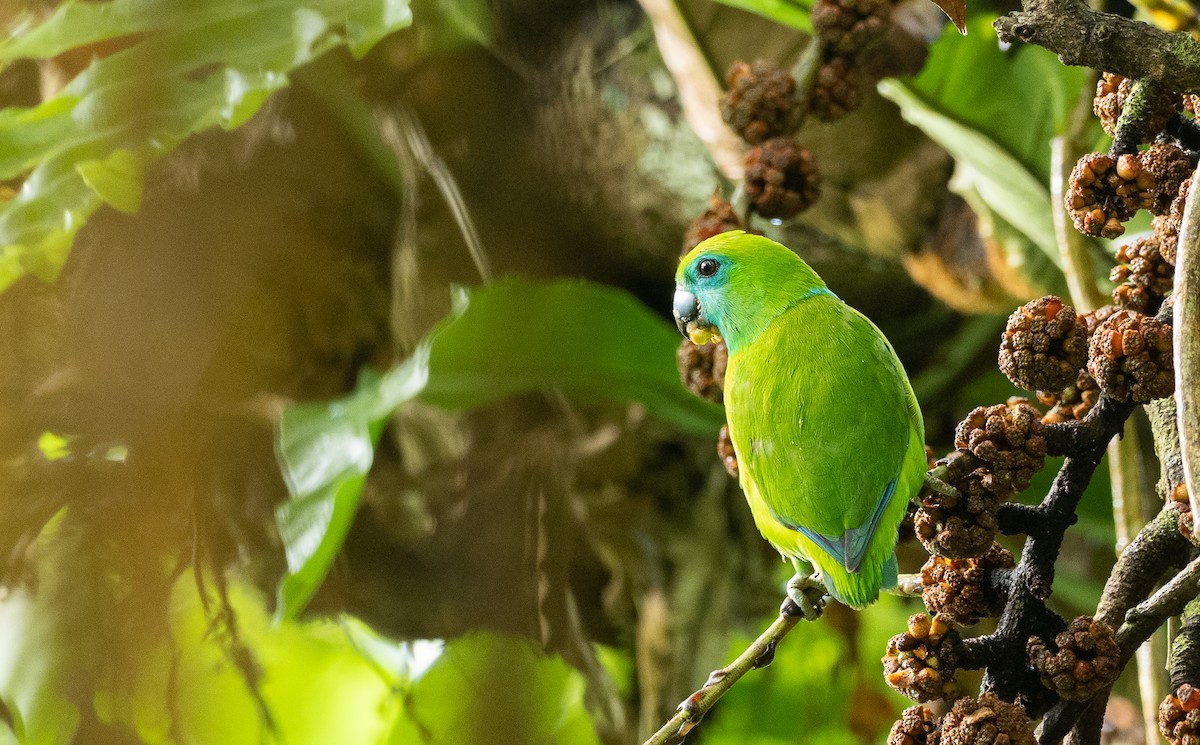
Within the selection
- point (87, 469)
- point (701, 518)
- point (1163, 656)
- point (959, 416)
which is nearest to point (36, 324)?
point (87, 469)

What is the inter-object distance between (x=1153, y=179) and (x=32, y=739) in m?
1.05

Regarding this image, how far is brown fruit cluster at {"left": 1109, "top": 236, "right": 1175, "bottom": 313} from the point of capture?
490 millimetres

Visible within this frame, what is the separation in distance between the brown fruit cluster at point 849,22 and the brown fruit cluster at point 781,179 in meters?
0.10

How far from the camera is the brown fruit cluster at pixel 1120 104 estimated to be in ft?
1.51

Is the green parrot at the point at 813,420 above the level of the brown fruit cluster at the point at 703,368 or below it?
above

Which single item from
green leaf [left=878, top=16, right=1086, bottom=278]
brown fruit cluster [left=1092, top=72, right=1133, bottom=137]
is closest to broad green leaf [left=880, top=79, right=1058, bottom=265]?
green leaf [left=878, top=16, right=1086, bottom=278]

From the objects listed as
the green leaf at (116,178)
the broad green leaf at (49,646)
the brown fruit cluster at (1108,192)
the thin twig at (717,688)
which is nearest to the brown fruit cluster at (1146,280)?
the brown fruit cluster at (1108,192)

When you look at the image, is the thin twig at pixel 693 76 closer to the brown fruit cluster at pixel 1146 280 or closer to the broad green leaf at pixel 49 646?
the brown fruit cluster at pixel 1146 280

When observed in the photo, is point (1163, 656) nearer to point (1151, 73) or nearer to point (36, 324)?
point (1151, 73)

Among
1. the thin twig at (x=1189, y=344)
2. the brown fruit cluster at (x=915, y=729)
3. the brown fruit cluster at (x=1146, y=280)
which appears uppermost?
the thin twig at (x=1189, y=344)

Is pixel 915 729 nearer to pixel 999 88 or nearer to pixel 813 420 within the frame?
pixel 813 420

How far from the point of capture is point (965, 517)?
0.45 m

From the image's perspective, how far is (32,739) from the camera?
990 mm

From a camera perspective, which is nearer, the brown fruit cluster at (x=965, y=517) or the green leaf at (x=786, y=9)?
the brown fruit cluster at (x=965, y=517)
